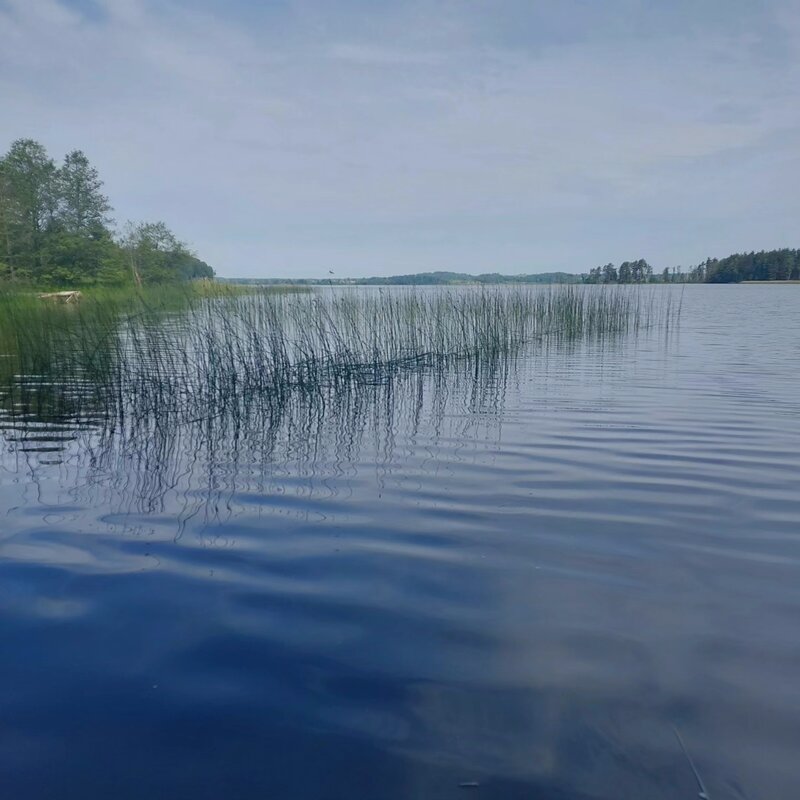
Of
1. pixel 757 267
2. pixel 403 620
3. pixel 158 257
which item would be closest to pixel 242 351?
pixel 403 620

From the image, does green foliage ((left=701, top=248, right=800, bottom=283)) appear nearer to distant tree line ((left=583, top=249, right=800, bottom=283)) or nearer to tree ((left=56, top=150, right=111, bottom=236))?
distant tree line ((left=583, top=249, right=800, bottom=283))

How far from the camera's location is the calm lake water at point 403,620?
1621 millimetres

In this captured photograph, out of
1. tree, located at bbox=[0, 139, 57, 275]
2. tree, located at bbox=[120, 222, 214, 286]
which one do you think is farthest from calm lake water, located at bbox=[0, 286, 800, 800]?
tree, located at bbox=[0, 139, 57, 275]

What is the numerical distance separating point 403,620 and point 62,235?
29.4 m

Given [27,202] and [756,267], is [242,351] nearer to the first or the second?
[27,202]

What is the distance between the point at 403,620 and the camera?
228 centimetres

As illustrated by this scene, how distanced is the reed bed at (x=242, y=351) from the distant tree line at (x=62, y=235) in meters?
12.3

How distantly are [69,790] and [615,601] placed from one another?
1.76 m

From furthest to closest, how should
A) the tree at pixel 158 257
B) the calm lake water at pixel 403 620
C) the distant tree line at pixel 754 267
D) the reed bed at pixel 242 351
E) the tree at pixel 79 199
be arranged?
1. the distant tree line at pixel 754 267
2. the tree at pixel 79 199
3. the tree at pixel 158 257
4. the reed bed at pixel 242 351
5. the calm lake water at pixel 403 620

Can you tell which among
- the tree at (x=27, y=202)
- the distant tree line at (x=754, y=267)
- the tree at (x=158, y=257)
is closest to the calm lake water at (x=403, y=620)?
the tree at (x=158, y=257)

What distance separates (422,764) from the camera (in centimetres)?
162

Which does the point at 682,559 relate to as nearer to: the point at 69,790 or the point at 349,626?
the point at 349,626

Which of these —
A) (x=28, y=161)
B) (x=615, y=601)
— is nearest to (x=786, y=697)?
(x=615, y=601)

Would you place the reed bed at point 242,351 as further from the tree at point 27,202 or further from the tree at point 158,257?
the tree at point 27,202
